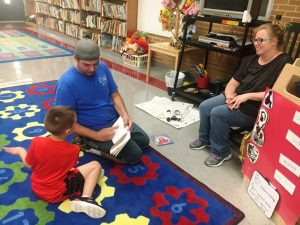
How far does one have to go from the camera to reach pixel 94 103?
186 centimetres

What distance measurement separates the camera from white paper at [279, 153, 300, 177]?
51.9 inches

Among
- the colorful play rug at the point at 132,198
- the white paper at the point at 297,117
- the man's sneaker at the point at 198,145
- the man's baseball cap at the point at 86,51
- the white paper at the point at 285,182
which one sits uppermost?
the man's baseball cap at the point at 86,51

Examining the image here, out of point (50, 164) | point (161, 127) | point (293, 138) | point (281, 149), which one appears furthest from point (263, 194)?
point (50, 164)

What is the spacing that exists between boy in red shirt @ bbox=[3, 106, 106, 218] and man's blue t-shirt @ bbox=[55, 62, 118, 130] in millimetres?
282

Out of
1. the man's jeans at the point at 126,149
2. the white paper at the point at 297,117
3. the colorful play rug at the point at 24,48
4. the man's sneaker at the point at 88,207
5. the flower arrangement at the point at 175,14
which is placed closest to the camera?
the white paper at the point at 297,117

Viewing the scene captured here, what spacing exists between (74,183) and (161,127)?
45.1 inches

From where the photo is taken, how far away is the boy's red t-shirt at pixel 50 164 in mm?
1382

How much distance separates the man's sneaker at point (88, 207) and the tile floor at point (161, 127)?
2.41ft

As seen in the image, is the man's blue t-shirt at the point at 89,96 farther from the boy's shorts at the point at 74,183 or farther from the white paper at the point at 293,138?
the white paper at the point at 293,138

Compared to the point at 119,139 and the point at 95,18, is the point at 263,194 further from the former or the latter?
the point at 95,18

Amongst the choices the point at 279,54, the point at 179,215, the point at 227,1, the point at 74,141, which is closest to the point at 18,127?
the point at 74,141

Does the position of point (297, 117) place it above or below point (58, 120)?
above

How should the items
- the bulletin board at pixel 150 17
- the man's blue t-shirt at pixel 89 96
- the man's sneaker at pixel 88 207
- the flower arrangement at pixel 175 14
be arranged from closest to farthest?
the man's sneaker at pixel 88 207
the man's blue t-shirt at pixel 89 96
the flower arrangement at pixel 175 14
the bulletin board at pixel 150 17

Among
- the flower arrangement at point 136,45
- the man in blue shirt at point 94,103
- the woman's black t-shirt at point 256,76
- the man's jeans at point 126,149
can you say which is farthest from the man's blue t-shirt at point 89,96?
the flower arrangement at point 136,45
